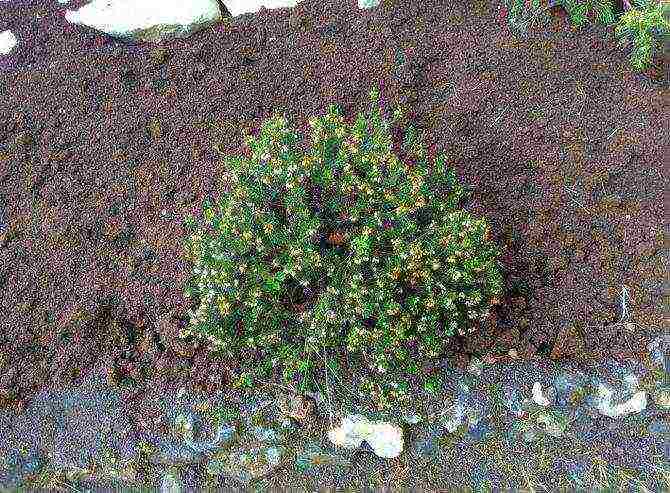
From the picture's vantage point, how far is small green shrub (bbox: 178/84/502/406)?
8.80 ft

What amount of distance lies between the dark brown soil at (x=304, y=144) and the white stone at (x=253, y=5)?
0.09 meters

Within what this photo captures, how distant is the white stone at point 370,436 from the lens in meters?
2.71

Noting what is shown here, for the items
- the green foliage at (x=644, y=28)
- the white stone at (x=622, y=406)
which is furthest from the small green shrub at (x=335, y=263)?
the green foliage at (x=644, y=28)

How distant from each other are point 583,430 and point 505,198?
1.12 meters

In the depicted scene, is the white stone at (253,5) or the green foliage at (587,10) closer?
the green foliage at (587,10)

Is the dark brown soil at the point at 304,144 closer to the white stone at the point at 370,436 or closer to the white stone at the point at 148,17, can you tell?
the white stone at the point at 148,17

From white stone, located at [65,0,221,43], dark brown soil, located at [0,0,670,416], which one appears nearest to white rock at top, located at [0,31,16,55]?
dark brown soil, located at [0,0,670,416]

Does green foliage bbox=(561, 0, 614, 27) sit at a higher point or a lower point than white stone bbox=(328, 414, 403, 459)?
higher

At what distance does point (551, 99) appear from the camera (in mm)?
3650

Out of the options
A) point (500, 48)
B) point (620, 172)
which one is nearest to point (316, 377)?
point (620, 172)

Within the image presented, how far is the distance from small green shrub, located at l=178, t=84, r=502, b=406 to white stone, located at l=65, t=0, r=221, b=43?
153 cm

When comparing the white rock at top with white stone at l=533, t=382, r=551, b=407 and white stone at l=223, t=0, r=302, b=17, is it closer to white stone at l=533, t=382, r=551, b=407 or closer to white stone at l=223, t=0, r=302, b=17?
white stone at l=223, t=0, r=302, b=17

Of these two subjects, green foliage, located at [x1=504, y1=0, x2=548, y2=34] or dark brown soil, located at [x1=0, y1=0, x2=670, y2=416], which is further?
green foliage, located at [x1=504, y1=0, x2=548, y2=34]

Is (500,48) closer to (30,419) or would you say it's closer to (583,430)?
(583,430)
